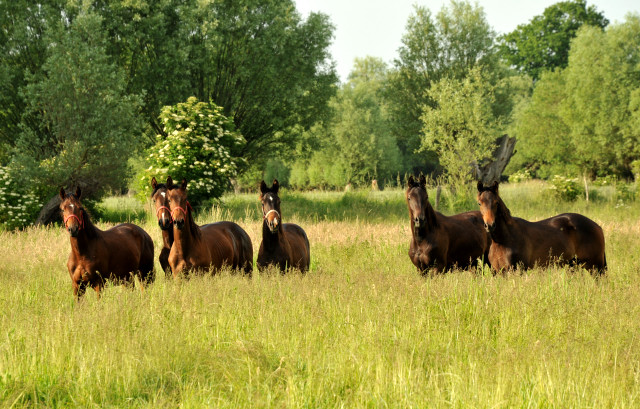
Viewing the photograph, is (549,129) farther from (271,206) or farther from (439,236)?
(271,206)

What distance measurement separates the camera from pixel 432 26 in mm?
43406

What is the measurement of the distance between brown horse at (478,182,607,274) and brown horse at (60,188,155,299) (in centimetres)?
554

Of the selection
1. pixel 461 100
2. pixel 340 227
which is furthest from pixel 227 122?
pixel 461 100

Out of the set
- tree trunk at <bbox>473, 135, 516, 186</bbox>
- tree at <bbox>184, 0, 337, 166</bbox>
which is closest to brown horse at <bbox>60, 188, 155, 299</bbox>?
tree at <bbox>184, 0, 337, 166</bbox>

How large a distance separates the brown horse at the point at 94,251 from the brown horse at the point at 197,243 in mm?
698

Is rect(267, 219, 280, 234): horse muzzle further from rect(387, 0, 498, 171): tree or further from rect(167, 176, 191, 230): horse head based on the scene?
rect(387, 0, 498, 171): tree

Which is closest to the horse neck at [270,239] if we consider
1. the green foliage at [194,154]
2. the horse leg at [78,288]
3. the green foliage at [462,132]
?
the horse leg at [78,288]

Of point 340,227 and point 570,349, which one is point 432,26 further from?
point 570,349

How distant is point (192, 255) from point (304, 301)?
2.32m

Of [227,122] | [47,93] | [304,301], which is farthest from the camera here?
[227,122]

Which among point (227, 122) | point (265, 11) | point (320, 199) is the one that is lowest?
point (320, 199)

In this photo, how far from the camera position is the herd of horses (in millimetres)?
7641

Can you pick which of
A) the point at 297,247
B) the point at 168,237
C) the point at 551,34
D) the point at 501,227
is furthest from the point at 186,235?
the point at 551,34

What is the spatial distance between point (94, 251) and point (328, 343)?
409 centimetres
